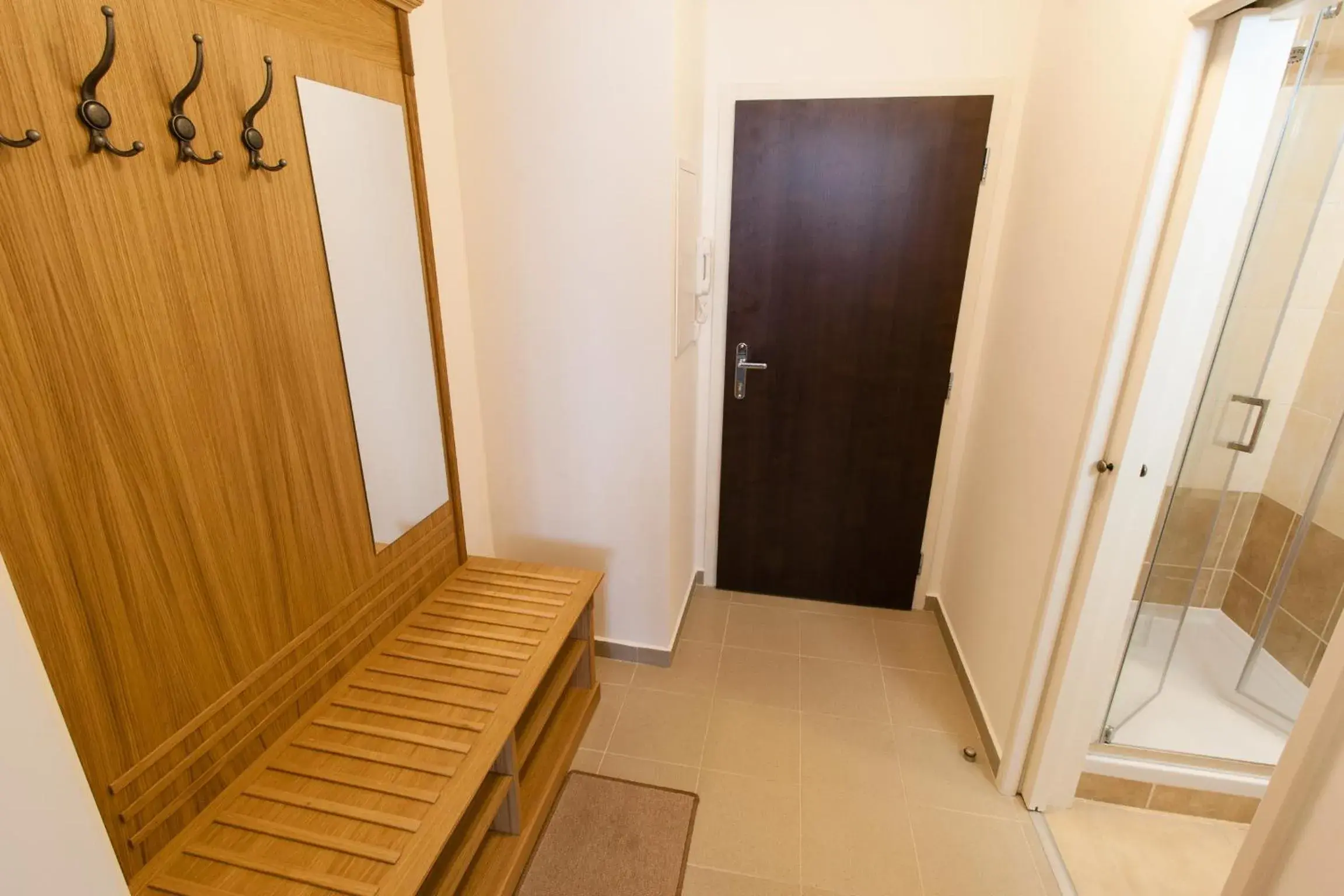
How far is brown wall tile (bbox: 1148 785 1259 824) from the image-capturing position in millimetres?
1746

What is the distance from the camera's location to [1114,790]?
5.87 feet

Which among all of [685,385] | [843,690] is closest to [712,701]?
[843,690]

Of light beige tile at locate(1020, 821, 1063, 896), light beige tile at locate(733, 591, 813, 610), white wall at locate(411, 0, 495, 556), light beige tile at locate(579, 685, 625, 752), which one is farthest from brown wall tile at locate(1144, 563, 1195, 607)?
white wall at locate(411, 0, 495, 556)

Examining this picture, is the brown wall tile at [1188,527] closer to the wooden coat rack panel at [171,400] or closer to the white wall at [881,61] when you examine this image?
the white wall at [881,61]

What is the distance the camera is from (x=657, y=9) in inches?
65.4

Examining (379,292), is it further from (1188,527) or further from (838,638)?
(1188,527)

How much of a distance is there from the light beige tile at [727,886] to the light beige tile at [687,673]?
0.65 meters

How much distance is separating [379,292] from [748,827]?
65.5 inches

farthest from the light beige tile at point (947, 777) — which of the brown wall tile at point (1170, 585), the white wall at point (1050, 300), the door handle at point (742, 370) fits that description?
the door handle at point (742, 370)

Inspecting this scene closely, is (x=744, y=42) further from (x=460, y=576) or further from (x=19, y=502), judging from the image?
(x=19, y=502)

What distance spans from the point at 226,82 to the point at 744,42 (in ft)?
5.54

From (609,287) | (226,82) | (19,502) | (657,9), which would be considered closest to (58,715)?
(19,502)

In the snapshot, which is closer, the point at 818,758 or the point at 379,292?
the point at 379,292

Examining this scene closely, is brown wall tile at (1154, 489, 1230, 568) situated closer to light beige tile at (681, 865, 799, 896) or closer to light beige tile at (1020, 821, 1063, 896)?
light beige tile at (1020, 821, 1063, 896)
